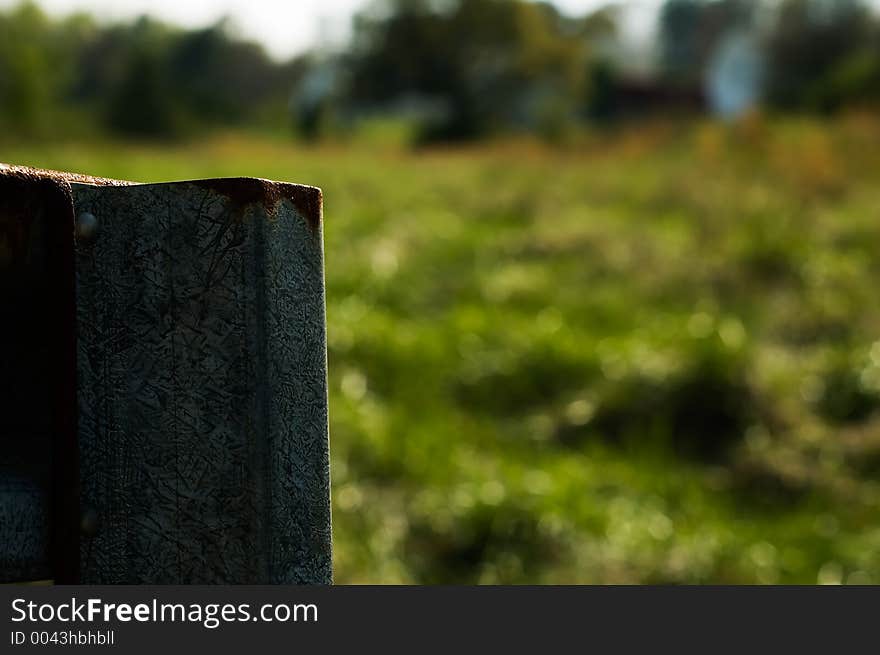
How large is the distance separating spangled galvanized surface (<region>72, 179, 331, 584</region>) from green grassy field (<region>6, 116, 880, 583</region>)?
2898 mm

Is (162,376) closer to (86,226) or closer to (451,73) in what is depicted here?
(86,226)

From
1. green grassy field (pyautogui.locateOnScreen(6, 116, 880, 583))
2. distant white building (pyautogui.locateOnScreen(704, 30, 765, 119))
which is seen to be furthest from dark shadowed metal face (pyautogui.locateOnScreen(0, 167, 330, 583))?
distant white building (pyautogui.locateOnScreen(704, 30, 765, 119))

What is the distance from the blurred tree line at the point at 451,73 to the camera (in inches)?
1308

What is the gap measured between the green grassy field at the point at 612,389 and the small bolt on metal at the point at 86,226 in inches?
117

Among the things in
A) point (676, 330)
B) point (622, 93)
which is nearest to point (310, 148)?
point (676, 330)

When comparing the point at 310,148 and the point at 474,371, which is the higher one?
the point at 310,148

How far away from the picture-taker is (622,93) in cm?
4394

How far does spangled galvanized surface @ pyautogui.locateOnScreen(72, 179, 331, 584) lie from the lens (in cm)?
77

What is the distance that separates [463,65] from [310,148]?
665 inches

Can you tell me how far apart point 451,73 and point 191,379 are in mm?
37656

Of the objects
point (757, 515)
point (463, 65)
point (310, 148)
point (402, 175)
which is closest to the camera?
point (757, 515)

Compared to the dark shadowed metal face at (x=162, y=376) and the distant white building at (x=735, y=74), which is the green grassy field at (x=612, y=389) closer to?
the dark shadowed metal face at (x=162, y=376)

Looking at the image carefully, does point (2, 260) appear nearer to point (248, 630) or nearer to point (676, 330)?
point (248, 630)

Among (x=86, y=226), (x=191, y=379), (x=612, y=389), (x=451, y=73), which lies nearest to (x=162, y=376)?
(x=191, y=379)
